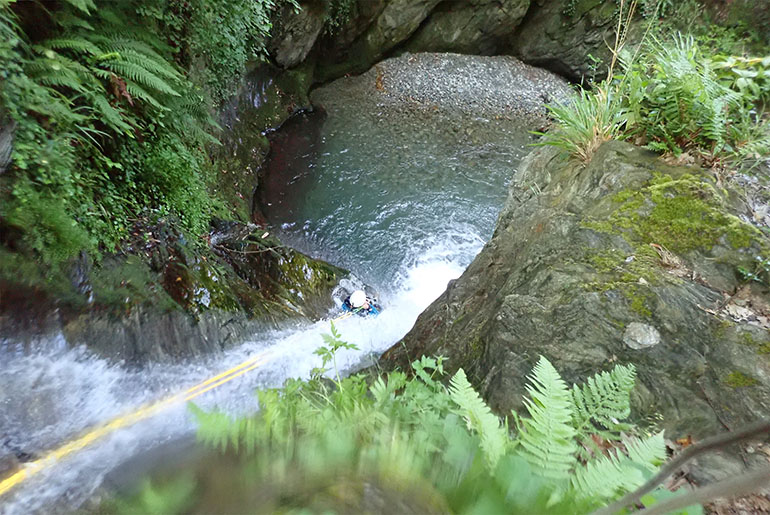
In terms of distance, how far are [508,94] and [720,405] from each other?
564 inches

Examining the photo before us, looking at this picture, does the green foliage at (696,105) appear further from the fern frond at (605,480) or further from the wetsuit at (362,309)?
the wetsuit at (362,309)

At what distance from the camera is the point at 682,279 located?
2.45 m

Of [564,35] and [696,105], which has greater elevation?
[564,35]

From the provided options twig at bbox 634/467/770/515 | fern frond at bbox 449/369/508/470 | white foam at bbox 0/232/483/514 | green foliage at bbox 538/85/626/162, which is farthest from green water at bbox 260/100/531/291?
twig at bbox 634/467/770/515

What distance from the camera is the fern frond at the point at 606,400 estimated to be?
1.76 meters

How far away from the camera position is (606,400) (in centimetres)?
181

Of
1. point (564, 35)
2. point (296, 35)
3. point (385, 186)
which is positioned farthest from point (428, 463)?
point (564, 35)

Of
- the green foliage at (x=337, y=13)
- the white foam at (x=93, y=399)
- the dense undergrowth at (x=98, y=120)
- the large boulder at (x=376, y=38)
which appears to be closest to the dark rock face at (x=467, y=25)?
the large boulder at (x=376, y=38)

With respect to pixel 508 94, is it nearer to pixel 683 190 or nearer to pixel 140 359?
pixel 683 190

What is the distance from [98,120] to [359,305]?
165 inches

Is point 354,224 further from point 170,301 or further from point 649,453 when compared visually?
point 649,453

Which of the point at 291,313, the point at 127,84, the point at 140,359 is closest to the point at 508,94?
the point at 291,313

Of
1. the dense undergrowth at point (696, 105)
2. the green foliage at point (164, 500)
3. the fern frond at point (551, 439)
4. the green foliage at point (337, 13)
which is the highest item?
the green foliage at point (337, 13)

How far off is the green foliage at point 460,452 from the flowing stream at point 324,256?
1463mm
